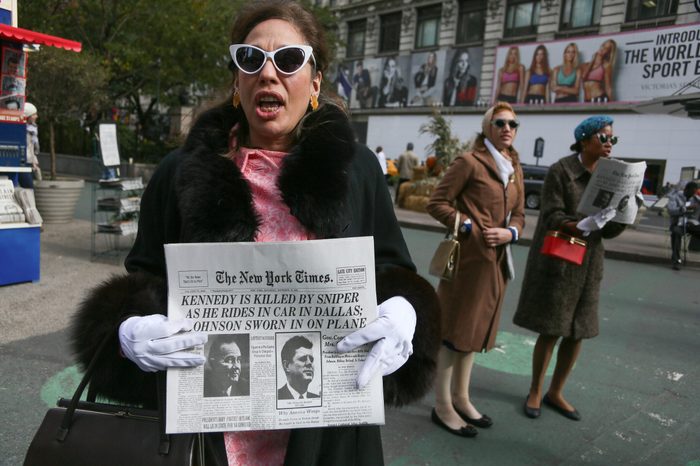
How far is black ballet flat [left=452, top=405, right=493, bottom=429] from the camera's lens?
359 centimetres

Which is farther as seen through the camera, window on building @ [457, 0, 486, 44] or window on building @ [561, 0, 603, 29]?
window on building @ [457, 0, 486, 44]

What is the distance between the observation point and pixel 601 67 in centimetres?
2425

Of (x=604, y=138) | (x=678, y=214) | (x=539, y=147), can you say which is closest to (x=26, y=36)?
(x=604, y=138)

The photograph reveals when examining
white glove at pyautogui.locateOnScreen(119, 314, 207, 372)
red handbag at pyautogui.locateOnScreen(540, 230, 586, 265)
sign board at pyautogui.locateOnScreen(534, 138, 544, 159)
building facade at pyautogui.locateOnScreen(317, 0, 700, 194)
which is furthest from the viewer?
sign board at pyautogui.locateOnScreen(534, 138, 544, 159)

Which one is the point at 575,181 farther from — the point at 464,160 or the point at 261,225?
the point at 261,225

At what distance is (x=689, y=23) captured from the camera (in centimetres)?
2108

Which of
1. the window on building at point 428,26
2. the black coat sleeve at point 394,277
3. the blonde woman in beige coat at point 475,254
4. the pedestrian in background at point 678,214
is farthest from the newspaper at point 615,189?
the window on building at point 428,26

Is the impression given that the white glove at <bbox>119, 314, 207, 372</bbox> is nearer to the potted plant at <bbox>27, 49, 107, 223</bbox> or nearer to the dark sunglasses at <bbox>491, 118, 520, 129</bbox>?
the dark sunglasses at <bbox>491, 118, 520, 129</bbox>

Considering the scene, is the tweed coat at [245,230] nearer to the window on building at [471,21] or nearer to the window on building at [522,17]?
the window on building at [522,17]

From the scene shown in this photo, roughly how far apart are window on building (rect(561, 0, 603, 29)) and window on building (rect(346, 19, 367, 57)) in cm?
1434

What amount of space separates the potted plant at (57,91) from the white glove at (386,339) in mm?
10014

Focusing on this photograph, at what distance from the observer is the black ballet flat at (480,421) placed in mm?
3590

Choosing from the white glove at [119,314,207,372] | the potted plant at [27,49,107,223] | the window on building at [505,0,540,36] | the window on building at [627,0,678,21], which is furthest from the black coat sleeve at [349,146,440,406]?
the window on building at [505,0,540,36]

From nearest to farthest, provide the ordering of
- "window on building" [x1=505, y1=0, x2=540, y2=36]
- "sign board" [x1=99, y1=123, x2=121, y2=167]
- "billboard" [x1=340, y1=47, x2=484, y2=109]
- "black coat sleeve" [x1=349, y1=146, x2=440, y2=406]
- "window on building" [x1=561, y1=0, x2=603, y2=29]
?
"black coat sleeve" [x1=349, y1=146, x2=440, y2=406] → "sign board" [x1=99, y1=123, x2=121, y2=167] → "window on building" [x1=561, y1=0, x2=603, y2=29] → "window on building" [x1=505, y1=0, x2=540, y2=36] → "billboard" [x1=340, y1=47, x2=484, y2=109]
